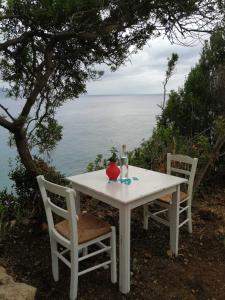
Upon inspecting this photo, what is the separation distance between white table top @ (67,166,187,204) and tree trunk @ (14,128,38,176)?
52 cm

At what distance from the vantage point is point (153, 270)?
2648mm

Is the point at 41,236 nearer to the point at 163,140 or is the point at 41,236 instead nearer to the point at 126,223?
the point at 126,223

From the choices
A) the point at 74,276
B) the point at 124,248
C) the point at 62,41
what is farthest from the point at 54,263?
the point at 62,41

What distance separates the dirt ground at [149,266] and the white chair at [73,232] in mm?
155

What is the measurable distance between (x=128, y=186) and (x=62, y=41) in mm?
1608

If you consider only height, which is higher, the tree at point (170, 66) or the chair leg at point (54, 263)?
the tree at point (170, 66)

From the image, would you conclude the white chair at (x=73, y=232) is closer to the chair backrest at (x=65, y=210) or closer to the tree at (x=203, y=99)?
the chair backrest at (x=65, y=210)

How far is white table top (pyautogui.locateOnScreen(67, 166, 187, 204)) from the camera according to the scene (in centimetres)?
235

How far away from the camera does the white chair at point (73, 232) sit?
210 cm

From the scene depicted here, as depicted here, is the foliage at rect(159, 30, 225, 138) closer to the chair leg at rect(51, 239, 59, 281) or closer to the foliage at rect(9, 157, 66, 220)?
the foliage at rect(9, 157, 66, 220)

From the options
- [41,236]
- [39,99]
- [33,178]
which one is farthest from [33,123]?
[41,236]

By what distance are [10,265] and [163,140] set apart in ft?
10.3

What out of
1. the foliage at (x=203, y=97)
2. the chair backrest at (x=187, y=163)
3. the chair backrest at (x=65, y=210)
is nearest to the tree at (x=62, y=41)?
the chair backrest at (x=65, y=210)

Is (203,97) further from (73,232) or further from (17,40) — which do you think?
(73,232)
